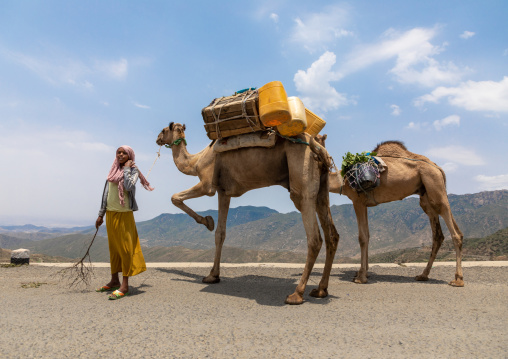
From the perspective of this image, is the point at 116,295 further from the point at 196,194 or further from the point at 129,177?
the point at 196,194

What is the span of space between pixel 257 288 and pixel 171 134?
3.89 meters

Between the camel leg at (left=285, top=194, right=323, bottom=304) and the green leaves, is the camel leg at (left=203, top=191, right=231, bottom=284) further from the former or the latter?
the green leaves

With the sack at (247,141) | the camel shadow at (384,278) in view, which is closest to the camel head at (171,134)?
the sack at (247,141)

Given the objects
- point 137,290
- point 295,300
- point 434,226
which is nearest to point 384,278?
point 434,226

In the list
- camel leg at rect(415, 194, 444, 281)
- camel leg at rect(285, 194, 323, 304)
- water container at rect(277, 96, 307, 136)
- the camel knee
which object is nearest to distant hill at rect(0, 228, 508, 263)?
the camel knee

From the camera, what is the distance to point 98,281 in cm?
694

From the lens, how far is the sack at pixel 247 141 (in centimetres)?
557

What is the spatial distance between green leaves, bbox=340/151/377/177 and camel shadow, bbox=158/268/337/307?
2.87 m

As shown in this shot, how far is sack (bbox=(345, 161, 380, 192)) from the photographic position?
7.27 metres

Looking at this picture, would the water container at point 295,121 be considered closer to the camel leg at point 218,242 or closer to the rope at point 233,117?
the rope at point 233,117

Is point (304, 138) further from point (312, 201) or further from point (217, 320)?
point (217, 320)

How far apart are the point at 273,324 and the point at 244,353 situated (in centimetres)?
92

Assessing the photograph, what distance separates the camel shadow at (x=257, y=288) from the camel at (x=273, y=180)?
268mm

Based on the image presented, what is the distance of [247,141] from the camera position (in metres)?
5.80
